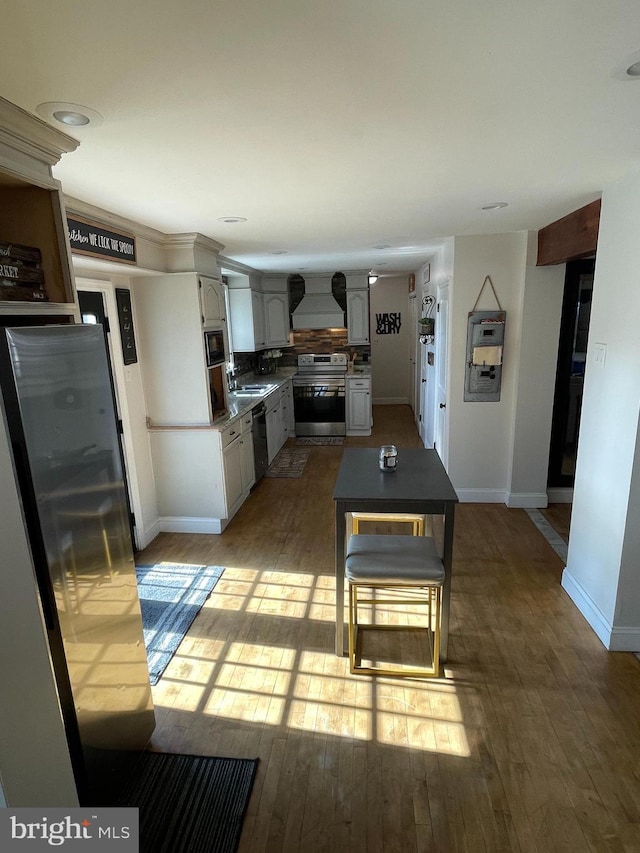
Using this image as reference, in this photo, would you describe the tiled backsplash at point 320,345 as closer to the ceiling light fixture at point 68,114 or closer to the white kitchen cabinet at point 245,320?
the white kitchen cabinet at point 245,320

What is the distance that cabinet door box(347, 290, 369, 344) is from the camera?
6922 millimetres

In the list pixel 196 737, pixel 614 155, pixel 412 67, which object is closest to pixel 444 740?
pixel 196 737

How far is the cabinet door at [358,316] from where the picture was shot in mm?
6922

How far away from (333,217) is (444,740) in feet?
9.85

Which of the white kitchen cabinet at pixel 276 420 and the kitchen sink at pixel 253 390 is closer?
the kitchen sink at pixel 253 390

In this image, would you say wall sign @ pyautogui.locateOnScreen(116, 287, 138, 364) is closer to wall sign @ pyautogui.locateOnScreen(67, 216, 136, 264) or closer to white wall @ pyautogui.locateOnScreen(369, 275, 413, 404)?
wall sign @ pyautogui.locateOnScreen(67, 216, 136, 264)

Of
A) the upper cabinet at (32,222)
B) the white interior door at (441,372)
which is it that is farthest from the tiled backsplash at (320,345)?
the upper cabinet at (32,222)

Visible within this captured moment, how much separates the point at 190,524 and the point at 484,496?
110 inches

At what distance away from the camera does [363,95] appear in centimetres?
139

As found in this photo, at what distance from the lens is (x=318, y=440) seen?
6918 millimetres

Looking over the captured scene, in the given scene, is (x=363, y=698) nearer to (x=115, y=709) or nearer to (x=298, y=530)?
(x=115, y=709)

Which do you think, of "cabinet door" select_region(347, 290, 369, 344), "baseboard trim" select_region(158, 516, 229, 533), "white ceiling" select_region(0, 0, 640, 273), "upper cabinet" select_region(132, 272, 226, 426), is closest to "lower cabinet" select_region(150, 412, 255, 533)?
"baseboard trim" select_region(158, 516, 229, 533)

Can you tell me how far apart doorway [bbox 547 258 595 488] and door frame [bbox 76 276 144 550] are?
3.72 metres

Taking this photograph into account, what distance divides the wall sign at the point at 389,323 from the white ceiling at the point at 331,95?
6335 millimetres
